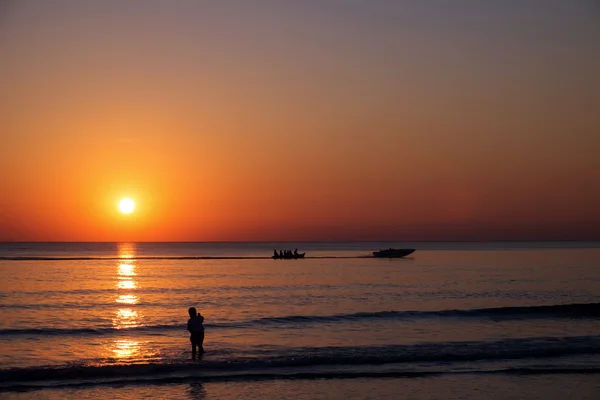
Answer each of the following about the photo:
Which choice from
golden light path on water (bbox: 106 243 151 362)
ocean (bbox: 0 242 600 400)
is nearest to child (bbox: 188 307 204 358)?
ocean (bbox: 0 242 600 400)

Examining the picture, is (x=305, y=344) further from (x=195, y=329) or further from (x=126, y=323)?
(x=126, y=323)

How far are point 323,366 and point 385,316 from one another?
1315cm

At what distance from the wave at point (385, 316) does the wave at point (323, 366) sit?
24.1ft

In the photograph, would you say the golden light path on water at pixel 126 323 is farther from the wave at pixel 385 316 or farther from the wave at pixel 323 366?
the wave at pixel 323 366

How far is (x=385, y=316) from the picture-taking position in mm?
33156

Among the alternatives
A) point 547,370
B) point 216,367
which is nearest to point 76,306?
point 216,367

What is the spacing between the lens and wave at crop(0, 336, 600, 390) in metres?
19.0

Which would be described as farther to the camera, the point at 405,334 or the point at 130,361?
the point at 405,334

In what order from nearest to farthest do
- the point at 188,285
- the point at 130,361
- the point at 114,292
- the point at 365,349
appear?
the point at 130,361, the point at 365,349, the point at 114,292, the point at 188,285

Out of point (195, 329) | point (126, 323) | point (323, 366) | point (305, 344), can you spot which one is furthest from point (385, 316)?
point (195, 329)

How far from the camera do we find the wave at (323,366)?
62.5ft

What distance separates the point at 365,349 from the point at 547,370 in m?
6.69

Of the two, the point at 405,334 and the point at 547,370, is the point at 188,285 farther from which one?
the point at 547,370

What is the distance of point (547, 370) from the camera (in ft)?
64.2
